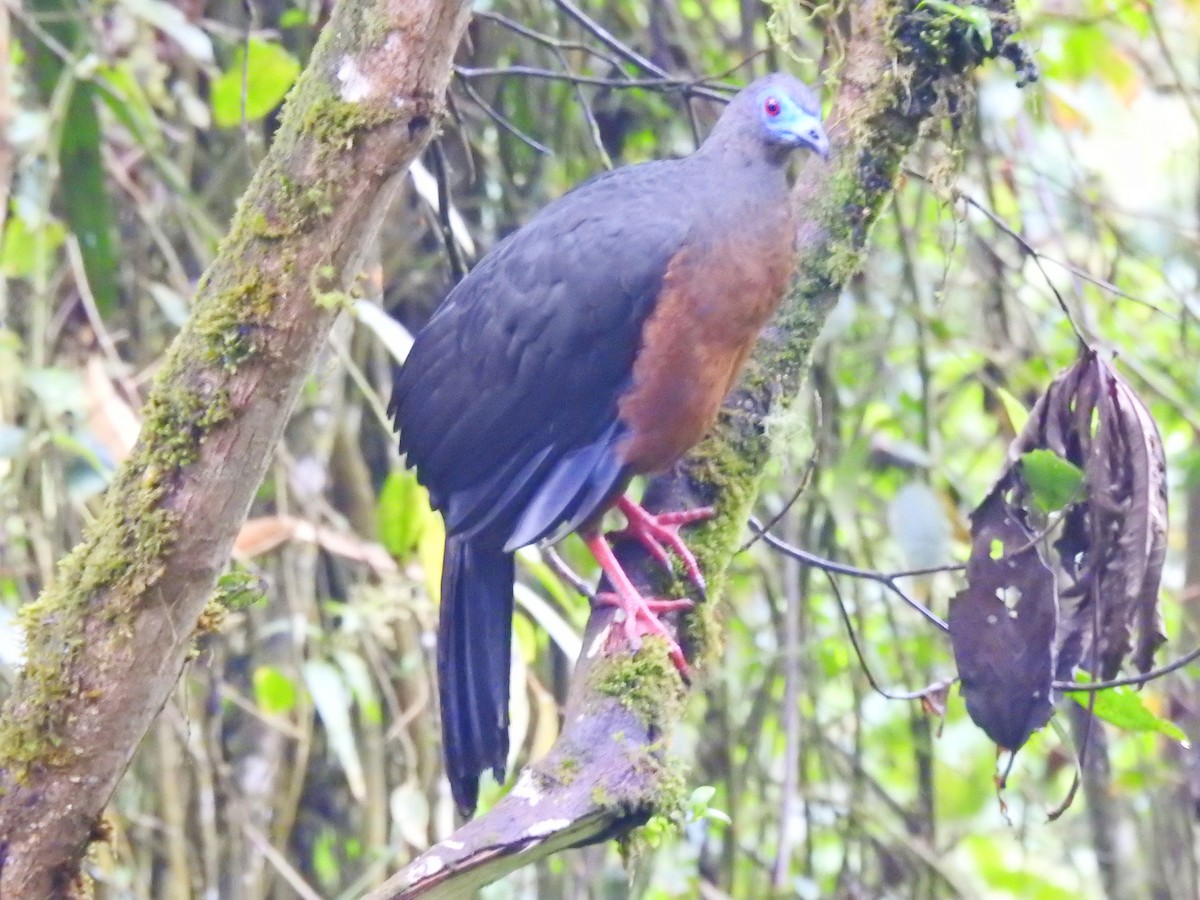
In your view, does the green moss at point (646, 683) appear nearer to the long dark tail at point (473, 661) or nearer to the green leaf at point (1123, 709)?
the long dark tail at point (473, 661)

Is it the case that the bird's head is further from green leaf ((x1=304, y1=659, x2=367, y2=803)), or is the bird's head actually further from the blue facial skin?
green leaf ((x1=304, y1=659, x2=367, y2=803))

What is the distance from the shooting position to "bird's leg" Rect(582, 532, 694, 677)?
2.50m

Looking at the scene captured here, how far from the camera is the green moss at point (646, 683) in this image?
2383mm

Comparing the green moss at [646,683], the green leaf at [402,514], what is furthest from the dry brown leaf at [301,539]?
Result: the green moss at [646,683]

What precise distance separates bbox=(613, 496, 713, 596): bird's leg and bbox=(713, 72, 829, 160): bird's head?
0.77 meters

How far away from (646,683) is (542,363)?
0.78 m

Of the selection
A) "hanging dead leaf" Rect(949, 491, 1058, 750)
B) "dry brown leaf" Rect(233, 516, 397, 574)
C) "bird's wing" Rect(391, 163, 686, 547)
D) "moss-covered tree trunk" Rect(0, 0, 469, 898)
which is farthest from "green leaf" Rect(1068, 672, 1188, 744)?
"dry brown leaf" Rect(233, 516, 397, 574)

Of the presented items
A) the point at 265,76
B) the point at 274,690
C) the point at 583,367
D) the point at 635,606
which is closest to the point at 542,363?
the point at 583,367

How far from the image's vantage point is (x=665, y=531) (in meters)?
2.80

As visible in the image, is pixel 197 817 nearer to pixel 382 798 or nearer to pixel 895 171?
pixel 382 798

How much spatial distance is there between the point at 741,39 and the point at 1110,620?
2.24 m

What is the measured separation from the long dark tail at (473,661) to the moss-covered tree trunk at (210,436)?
0.96 metres

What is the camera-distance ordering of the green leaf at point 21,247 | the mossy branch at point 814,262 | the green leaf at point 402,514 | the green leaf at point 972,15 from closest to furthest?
the mossy branch at point 814,262 < the green leaf at point 972,15 < the green leaf at point 402,514 < the green leaf at point 21,247

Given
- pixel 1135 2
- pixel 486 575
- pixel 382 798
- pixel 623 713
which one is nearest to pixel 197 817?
pixel 382 798
